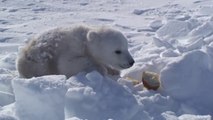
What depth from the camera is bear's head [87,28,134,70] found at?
14.9ft

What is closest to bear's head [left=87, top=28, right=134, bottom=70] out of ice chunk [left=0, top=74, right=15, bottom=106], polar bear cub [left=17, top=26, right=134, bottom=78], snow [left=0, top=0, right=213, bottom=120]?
polar bear cub [left=17, top=26, right=134, bottom=78]

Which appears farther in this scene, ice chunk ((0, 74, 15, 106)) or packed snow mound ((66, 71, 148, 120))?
ice chunk ((0, 74, 15, 106))

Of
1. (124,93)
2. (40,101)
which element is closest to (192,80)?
(124,93)

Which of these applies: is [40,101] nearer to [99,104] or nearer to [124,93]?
[99,104]

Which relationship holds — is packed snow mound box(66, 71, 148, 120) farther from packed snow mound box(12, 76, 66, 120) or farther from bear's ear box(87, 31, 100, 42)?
bear's ear box(87, 31, 100, 42)

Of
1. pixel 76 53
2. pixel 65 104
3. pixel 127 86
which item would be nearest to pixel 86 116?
pixel 65 104

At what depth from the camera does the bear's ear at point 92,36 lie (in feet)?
14.8

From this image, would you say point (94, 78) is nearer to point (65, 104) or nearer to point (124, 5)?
point (65, 104)

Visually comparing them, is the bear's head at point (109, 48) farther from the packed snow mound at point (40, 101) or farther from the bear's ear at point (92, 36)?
the packed snow mound at point (40, 101)

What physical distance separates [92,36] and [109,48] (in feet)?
0.62

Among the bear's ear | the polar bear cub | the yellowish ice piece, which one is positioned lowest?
the yellowish ice piece

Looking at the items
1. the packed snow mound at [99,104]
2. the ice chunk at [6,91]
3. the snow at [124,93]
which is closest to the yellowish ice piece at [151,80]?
the snow at [124,93]

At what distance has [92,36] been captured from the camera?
4.52 metres

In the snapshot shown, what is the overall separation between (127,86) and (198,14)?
483 centimetres
